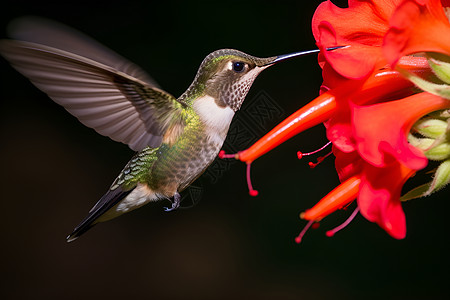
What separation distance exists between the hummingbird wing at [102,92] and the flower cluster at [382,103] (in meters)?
0.44

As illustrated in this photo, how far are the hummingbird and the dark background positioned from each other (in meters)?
1.73

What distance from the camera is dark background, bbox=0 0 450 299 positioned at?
3324mm

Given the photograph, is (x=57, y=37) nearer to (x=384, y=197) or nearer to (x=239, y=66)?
(x=239, y=66)

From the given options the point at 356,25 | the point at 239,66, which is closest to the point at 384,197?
the point at 356,25

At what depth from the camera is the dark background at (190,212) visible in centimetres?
332

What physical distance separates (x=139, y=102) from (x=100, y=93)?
0.10 metres

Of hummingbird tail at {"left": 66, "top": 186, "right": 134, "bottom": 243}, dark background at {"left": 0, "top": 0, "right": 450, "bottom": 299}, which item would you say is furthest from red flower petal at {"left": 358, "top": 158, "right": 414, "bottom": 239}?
dark background at {"left": 0, "top": 0, "right": 450, "bottom": 299}

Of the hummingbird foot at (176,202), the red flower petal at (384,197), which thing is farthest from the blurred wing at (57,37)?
the red flower petal at (384,197)

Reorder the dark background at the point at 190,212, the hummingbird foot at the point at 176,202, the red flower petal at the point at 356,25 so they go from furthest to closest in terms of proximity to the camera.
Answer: the dark background at the point at 190,212, the hummingbird foot at the point at 176,202, the red flower petal at the point at 356,25

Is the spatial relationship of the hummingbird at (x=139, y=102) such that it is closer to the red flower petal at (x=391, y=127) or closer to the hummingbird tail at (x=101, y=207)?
the hummingbird tail at (x=101, y=207)

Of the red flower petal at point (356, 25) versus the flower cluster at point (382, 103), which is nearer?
the flower cluster at point (382, 103)

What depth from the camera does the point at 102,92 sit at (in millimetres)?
1302

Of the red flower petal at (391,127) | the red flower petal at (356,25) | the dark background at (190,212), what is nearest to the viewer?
the red flower petal at (391,127)

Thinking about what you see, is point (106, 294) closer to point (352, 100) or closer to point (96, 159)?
point (96, 159)
